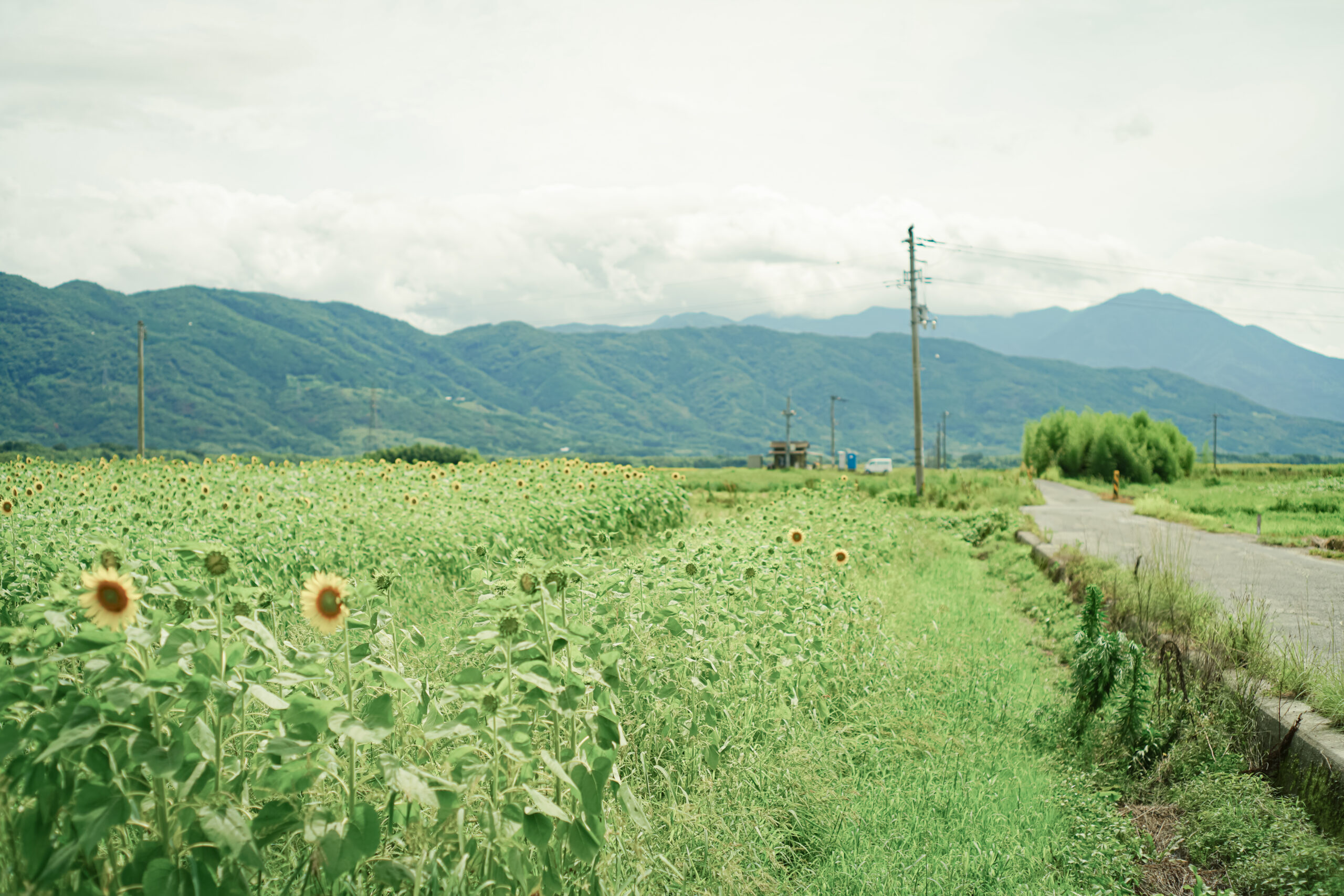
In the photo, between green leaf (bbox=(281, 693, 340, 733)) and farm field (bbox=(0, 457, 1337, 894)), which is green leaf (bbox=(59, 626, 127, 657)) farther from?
green leaf (bbox=(281, 693, 340, 733))

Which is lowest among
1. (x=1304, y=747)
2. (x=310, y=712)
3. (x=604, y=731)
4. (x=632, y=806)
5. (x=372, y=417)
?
(x=1304, y=747)

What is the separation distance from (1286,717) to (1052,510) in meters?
14.9

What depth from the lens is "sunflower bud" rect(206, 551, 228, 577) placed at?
2.01 m

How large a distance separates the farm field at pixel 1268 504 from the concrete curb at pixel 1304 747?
5968 millimetres

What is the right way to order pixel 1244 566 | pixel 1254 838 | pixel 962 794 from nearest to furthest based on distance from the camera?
pixel 1254 838 → pixel 962 794 → pixel 1244 566

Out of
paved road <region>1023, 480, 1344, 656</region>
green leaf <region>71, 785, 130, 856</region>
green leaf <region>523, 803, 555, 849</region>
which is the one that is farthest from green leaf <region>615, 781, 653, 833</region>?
paved road <region>1023, 480, 1344, 656</region>

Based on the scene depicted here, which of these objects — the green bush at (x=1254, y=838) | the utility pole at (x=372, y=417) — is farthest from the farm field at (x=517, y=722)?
the utility pole at (x=372, y=417)

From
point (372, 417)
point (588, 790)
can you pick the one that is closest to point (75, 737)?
point (588, 790)

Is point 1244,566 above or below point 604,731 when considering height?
below

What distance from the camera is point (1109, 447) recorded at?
28.9m

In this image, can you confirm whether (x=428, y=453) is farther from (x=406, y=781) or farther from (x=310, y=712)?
(x=406, y=781)

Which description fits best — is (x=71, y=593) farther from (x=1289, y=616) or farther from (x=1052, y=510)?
(x=1052, y=510)

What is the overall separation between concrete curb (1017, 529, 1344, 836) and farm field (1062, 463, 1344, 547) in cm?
597

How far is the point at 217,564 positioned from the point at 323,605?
1.00ft
